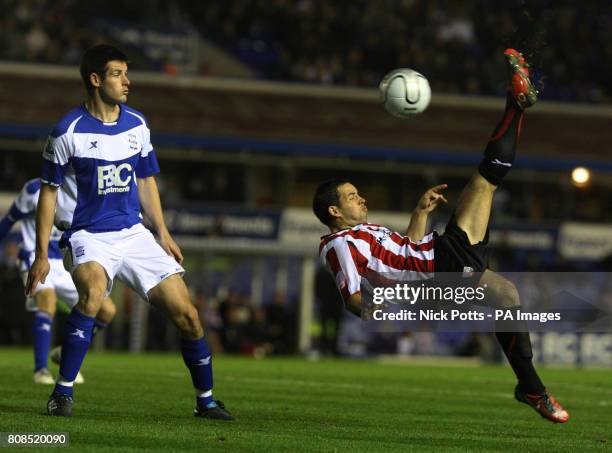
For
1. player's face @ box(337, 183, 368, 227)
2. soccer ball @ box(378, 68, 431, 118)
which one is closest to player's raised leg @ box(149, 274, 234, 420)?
player's face @ box(337, 183, 368, 227)

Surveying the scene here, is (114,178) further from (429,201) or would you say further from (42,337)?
(42,337)

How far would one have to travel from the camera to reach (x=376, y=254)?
8.79m

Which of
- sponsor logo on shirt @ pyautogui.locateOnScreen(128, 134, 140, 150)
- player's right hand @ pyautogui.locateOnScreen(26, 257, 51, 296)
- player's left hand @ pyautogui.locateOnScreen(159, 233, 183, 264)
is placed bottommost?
player's right hand @ pyautogui.locateOnScreen(26, 257, 51, 296)

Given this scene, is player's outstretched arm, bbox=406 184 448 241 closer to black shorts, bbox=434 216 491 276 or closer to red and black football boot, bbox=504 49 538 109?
black shorts, bbox=434 216 491 276

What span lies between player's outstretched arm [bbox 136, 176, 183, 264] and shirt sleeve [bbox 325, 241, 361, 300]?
111 centimetres

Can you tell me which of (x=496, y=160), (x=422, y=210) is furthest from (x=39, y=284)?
(x=496, y=160)

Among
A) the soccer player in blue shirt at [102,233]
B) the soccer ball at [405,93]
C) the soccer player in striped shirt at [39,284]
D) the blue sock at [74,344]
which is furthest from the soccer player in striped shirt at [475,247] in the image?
the soccer player in striped shirt at [39,284]

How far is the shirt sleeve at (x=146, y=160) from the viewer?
9.11 metres

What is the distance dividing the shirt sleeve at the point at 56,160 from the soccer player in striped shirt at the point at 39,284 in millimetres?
4246

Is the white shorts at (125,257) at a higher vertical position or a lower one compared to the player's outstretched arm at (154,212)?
lower

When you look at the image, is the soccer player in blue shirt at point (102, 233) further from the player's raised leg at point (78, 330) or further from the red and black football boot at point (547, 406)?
the red and black football boot at point (547, 406)

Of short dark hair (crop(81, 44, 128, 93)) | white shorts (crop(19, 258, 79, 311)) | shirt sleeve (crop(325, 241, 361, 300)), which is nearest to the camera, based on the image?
shirt sleeve (crop(325, 241, 361, 300))

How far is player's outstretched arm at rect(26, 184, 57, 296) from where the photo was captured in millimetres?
8578

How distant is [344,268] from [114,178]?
5.47 ft
